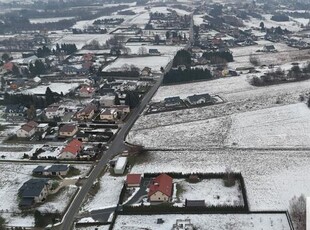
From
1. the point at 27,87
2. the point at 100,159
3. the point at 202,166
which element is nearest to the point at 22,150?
the point at 100,159

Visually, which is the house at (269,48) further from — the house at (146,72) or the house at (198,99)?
the house at (198,99)

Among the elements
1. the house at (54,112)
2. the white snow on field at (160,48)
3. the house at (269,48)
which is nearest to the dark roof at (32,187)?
the house at (54,112)

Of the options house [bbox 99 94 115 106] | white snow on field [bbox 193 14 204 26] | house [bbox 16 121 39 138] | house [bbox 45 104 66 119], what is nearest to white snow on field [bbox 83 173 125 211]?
house [bbox 16 121 39 138]

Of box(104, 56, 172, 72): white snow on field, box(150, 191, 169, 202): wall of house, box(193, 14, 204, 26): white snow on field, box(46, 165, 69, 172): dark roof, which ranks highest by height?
box(150, 191, 169, 202): wall of house

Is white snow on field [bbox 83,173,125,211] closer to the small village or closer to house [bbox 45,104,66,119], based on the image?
the small village

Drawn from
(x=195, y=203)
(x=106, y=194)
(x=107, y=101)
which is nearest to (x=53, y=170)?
(x=106, y=194)

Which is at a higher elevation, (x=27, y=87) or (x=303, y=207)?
(x=303, y=207)

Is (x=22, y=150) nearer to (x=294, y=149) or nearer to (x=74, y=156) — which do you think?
(x=74, y=156)
